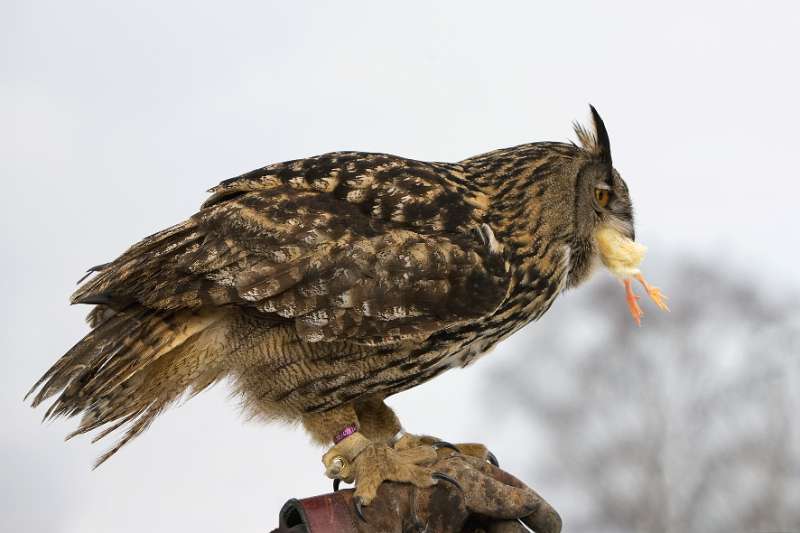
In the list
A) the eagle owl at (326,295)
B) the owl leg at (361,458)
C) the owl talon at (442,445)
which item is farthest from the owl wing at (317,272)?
the owl talon at (442,445)

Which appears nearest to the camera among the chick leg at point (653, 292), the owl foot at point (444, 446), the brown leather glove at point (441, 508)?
the brown leather glove at point (441, 508)

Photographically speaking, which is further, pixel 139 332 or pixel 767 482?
pixel 767 482

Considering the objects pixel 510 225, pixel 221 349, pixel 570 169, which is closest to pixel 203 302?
pixel 221 349

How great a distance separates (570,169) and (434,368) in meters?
0.54

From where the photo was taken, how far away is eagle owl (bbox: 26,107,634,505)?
1974mm

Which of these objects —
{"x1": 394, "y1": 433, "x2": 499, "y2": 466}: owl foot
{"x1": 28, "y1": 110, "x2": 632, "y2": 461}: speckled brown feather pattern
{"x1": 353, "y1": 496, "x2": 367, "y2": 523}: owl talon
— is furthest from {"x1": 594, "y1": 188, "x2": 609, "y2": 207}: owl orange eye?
{"x1": 353, "y1": 496, "x2": 367, "y2": 523}: owl talon

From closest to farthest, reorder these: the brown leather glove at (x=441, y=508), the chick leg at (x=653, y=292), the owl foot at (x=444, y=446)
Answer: the brown leather glove at (x=441, y=508)
the owl foot at (x=444, y=446)
the chick leg at (x=653, y=292)

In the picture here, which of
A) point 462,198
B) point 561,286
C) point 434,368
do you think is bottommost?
point 434,368

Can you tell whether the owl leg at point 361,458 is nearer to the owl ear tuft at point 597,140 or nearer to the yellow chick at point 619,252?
the yellow chick at point 619,252

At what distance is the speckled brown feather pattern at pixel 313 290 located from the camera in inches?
77.7

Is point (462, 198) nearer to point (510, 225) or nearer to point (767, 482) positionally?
point (510, 225)

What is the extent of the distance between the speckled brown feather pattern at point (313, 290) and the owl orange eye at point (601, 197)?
141 millimetres

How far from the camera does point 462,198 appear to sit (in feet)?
7.03

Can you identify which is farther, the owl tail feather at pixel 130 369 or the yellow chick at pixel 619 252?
the yellow chick at pixel 619 252
